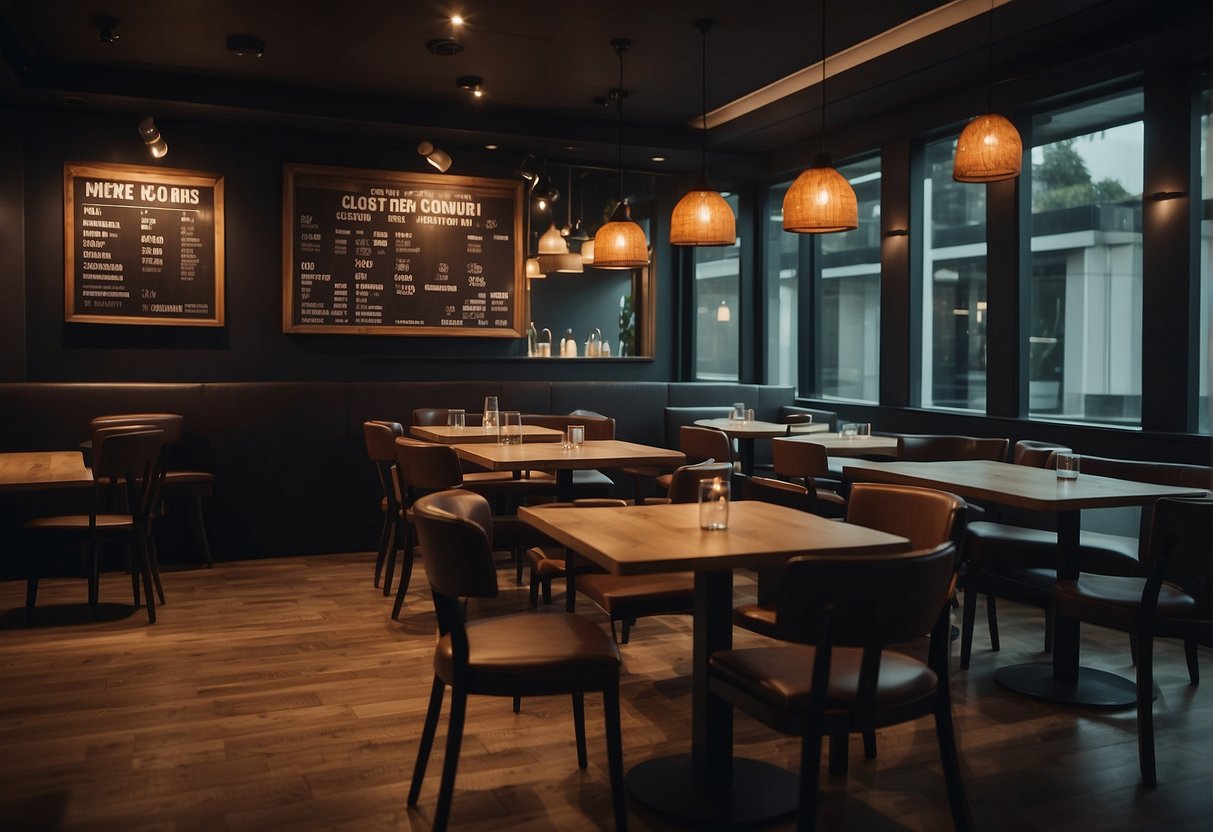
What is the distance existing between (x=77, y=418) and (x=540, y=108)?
365 centimetres

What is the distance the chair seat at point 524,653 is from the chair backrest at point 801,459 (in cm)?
234

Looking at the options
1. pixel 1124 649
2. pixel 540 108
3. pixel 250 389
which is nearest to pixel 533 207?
pixel 540 108

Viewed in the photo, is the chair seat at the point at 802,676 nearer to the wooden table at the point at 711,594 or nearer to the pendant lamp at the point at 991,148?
the wooden table at the point at 711,594

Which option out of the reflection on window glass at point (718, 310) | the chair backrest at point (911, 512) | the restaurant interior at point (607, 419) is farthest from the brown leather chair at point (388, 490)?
the reflection on window glass at point (718, 310)

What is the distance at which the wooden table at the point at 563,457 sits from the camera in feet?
14.4

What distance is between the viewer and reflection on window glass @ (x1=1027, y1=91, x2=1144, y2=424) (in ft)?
18.6

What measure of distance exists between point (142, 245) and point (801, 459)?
4.54m

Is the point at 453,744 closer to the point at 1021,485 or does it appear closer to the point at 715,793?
the point at 715,793

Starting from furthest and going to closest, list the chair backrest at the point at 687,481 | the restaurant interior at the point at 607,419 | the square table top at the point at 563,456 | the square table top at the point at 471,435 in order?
the square table top at the point at 471,435 → the square table top at the point at 563,456 → the chair backrest at the point at 687,481 → the restaurant interior at the point at 607,419

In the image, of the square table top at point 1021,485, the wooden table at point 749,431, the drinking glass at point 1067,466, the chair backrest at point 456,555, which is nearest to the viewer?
the chair backrest at point 456,555

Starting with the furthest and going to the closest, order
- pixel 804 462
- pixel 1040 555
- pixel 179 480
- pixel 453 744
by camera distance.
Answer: pixel 179 480 → pixel 804 462 → pixel 1040 555 → pixel 453 744

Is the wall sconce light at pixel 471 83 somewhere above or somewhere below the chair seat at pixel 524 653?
above

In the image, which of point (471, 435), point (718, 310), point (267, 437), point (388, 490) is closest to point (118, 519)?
point (388, 490)

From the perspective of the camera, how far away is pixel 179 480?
5922mm
